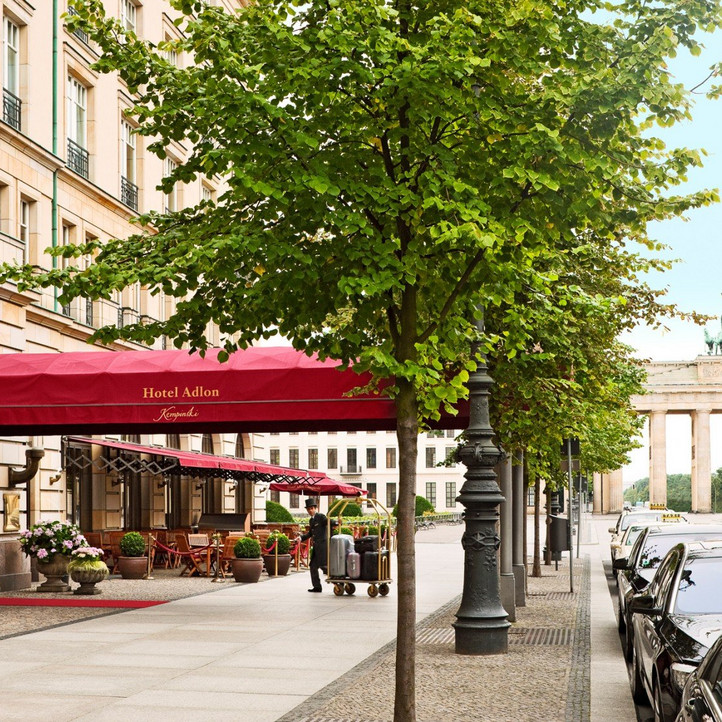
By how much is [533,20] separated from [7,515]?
1878 centimetres

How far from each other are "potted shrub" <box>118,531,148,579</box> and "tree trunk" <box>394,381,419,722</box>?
19048 millimetres

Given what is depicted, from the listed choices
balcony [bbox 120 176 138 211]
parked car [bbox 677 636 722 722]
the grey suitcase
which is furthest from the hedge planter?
parked car [bbox 677 636 722 722]

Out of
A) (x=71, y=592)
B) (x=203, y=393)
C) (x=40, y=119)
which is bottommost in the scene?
(x=71, y=592)

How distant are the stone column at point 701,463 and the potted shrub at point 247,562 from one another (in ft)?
313

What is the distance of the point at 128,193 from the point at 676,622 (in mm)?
29489

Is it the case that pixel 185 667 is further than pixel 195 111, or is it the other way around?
pixel 185 667

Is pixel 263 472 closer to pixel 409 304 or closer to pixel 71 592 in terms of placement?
pixel 71 592

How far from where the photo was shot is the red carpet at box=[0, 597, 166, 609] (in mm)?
20453

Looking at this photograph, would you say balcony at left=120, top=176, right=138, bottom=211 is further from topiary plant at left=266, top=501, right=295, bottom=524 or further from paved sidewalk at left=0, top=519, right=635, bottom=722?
topiary plant at left=266, top=501, right=295, bottom=524

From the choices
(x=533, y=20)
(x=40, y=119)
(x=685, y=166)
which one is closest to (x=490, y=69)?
(x=533, y=20)

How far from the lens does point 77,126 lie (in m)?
32.2

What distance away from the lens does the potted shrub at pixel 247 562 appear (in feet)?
86.1

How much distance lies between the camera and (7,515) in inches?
954

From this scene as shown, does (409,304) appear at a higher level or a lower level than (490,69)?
lower
